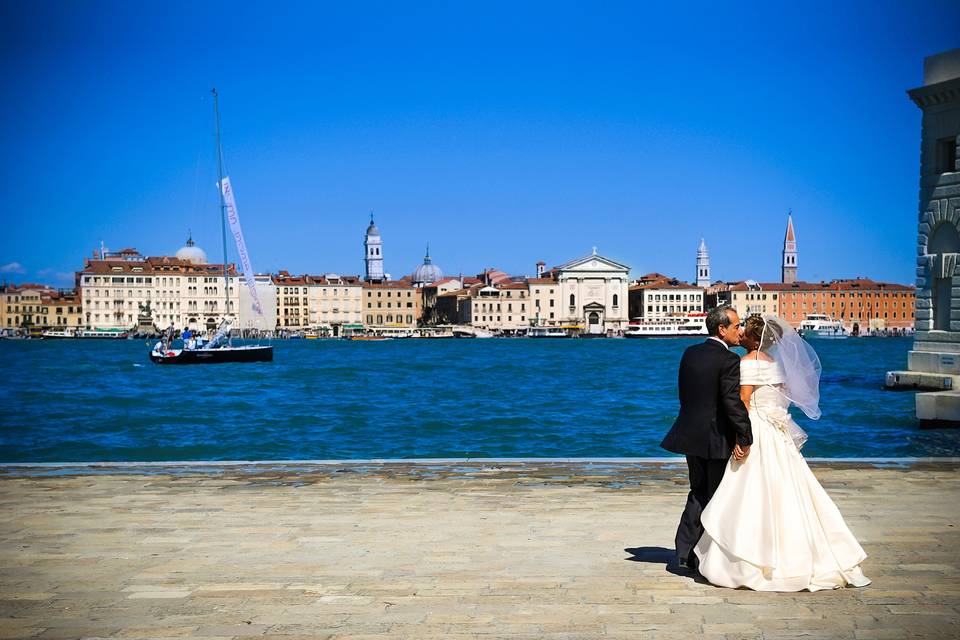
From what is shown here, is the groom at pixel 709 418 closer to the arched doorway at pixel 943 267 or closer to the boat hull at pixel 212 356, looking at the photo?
the arched doorway at pixel 943 267

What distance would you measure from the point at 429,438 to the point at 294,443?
233 cm

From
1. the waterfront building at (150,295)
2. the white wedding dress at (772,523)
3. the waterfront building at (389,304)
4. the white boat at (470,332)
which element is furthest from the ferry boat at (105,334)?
the white wedding dress at (772,523)

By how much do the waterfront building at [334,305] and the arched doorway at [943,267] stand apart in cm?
10090

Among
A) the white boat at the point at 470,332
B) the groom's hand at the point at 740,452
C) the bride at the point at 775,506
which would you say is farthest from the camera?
the white boat at the point at 470,332

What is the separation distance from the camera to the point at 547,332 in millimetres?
118312

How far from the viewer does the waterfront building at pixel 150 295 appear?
→ 110000mm

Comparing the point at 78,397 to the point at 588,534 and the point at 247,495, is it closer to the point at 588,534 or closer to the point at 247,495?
the point at 247,495

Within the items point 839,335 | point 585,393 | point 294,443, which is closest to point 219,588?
point 294,443

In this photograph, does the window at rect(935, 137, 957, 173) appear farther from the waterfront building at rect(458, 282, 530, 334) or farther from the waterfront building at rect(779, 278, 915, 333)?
the waterfront building at rect(779, 278, 915, 333)

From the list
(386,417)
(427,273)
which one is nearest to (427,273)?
(427,273)

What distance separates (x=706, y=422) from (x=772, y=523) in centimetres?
51

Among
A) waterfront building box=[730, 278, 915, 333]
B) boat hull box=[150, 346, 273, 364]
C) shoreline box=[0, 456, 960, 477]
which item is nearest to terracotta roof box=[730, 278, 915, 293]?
waterfront building box=[730, 278, 915, 333]

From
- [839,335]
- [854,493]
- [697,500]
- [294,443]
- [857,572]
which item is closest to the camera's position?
[857,572]

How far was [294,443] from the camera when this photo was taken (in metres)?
16.9
